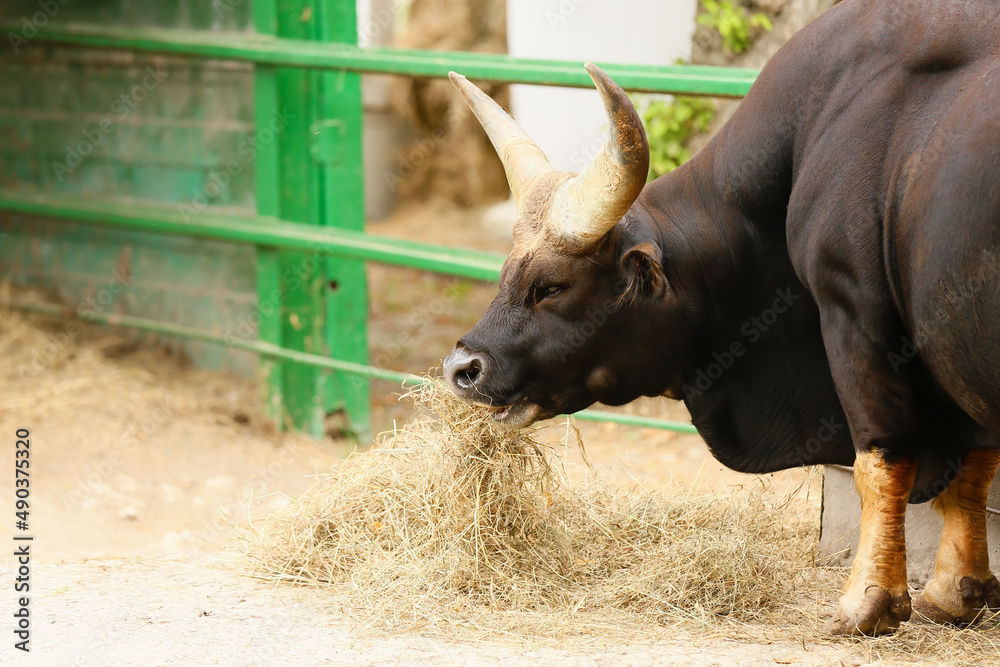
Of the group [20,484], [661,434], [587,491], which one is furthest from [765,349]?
[20,484]

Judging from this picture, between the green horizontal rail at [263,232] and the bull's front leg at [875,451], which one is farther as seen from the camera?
the green horizontal rail at [263,232]

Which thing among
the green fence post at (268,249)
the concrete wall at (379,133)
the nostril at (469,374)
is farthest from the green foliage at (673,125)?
the concrete wall at (379,133)

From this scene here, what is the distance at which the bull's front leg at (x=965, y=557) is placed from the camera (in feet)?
10.8

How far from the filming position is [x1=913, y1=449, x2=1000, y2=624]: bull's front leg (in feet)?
10.8

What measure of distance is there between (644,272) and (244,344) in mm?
3390

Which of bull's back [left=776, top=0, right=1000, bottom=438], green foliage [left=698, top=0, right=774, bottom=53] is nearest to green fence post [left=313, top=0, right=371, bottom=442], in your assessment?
green foliage [left=698, top=0, right=774, bottom=53]

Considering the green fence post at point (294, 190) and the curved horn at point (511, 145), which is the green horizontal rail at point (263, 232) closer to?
the green fence post at point (294, 190)

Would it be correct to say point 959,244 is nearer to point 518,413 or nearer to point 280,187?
point 518,413

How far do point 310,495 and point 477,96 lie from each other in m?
1.41

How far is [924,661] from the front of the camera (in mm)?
3033

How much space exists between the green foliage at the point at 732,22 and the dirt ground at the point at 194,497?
6.17ft

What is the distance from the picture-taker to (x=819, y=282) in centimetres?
305

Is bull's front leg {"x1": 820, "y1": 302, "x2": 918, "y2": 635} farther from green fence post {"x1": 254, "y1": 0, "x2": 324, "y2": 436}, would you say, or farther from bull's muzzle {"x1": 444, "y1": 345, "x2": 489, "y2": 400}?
green fence post {"x1": 254, "y1": 0, "x2": 324, "y2": 436}

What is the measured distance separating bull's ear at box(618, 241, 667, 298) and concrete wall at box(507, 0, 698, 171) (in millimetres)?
3037
